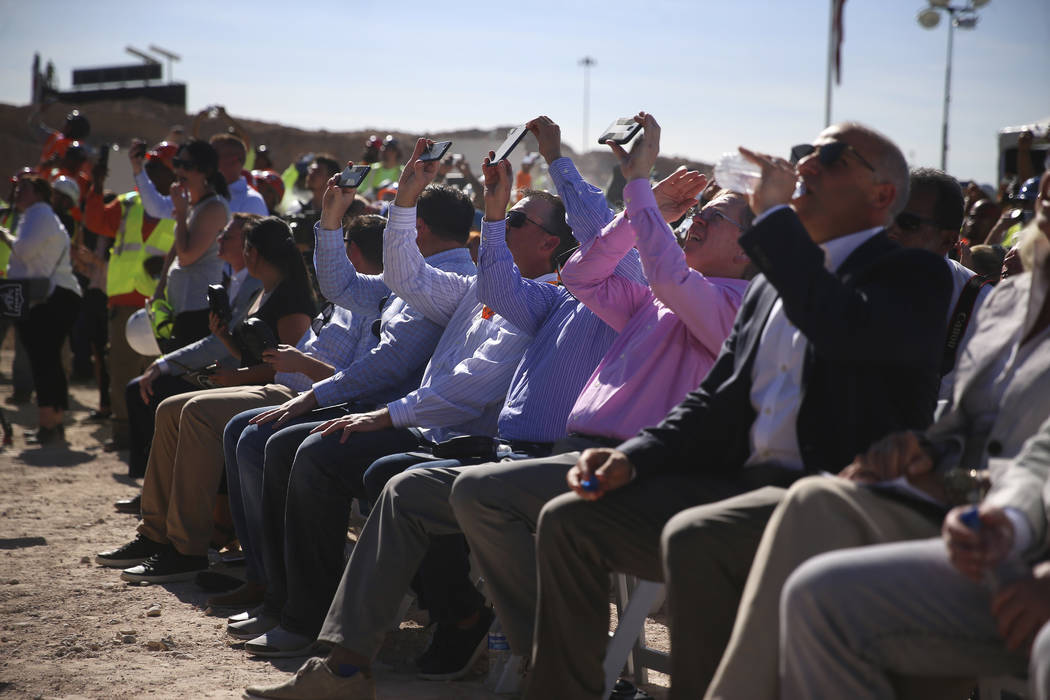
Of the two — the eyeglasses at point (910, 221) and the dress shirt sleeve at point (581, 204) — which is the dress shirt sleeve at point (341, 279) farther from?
the eyeglasses at point (910, 221)

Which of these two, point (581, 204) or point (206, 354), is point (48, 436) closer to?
point (206, 354)

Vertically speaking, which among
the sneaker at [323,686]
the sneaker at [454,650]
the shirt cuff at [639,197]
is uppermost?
the shirt cuff at [639,197]

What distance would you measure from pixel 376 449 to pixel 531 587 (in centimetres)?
108

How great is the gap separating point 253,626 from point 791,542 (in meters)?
2.73

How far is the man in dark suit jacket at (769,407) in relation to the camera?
2561mm

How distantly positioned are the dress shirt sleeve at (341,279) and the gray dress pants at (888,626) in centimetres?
355

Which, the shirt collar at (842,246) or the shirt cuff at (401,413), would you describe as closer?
the shirt collar at (842,246)

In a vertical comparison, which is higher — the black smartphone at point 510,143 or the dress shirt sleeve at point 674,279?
the black smartphone at point 510,143

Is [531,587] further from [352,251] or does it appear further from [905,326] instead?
[352,251]

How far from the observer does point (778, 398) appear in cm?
275

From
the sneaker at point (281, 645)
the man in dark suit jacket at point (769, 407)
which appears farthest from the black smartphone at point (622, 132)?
the sneaker at point (281, 645)

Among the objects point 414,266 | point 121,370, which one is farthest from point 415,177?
point 121,370

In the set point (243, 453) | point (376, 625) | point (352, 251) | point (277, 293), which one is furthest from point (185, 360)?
point (376, 625)

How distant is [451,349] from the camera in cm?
446
